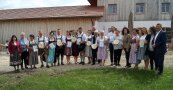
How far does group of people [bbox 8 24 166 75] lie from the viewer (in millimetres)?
16219

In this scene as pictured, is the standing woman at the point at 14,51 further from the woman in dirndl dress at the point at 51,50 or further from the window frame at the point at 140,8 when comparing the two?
the window frame at the point at 140,8

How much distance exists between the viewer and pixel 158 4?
146ft

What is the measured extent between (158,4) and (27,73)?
1203 inches

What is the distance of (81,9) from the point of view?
141 ft

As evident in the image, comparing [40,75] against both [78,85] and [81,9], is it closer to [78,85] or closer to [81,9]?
[78,85]

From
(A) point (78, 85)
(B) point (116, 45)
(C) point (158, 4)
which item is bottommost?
(A) point (78, 85)

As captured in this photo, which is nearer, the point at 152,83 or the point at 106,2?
the point at 152,83

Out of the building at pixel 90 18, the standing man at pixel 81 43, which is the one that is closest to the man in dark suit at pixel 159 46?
the standing man at pixel 81 43

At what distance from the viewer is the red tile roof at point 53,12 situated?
134 feet

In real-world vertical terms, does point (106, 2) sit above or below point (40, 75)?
above

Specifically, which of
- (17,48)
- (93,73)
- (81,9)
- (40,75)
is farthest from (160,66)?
(81,9)

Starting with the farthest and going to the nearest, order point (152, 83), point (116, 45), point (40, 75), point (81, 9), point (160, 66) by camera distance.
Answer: point (81, 9), point (116, 45), point (40, 75), point (160, 66), point (152, 83)

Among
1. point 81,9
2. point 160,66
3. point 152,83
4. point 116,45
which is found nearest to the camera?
point 152,83

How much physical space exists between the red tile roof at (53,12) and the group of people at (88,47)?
21.3 meters
